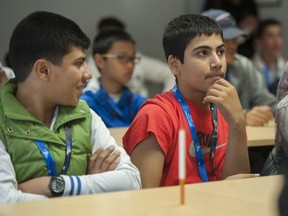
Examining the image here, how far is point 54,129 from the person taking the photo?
6.99 ft

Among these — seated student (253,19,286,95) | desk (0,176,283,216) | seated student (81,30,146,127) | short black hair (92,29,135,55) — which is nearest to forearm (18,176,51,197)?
desk (0,176,283,216)

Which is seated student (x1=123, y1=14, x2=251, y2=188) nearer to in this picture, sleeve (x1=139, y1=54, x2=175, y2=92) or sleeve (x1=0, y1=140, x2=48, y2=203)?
sleeve (x1=0, y1=140, x2=48, y2=203)

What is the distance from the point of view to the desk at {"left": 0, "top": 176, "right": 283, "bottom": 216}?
1.51 meters

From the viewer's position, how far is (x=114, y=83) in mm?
4016

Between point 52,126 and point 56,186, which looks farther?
point 52,126

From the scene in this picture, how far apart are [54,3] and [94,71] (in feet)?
3.70

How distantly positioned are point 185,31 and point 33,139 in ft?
2.85

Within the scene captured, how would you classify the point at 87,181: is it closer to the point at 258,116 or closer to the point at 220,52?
the point at 220,52

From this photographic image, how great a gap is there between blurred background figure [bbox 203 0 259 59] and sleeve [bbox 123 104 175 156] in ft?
13.4

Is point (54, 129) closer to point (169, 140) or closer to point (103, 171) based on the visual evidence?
point (103, 171)

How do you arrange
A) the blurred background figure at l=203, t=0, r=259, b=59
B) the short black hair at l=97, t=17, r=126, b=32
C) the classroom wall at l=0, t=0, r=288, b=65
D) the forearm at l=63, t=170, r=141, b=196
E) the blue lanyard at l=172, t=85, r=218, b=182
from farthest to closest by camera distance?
1. the blurred background figure at l=203, t=0, r=259, b=59
2. the classroom wall at l=0, t=0, r=288, b=65
3. the short black hair at l=97, t=17, r=126, b=32
4. the blue lanyard at l=172, t=85, r=218, b=182
5. the forearm at l=63, t=170, r=141, b=196

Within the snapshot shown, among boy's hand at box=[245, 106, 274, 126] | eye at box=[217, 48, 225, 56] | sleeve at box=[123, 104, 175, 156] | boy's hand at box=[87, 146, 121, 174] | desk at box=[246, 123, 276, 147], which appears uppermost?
eye at box=[217, 48, 225, 56]

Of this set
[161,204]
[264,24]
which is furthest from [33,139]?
[264,24]

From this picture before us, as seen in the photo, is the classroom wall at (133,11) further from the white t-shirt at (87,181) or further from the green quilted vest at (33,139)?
the white t-shirt at (87,181)
